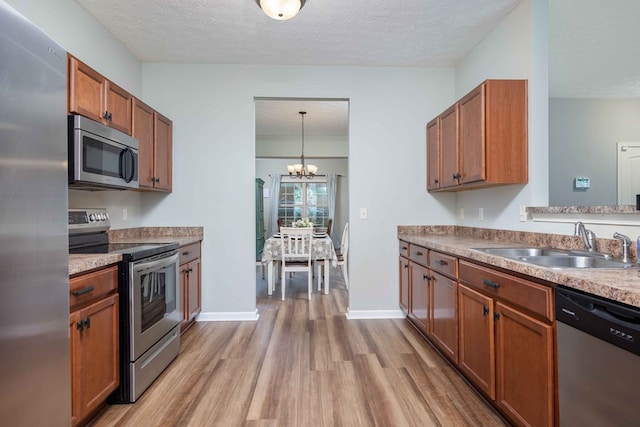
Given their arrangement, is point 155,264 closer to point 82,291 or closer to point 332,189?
point 82,291

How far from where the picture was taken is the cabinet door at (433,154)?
3.08 m

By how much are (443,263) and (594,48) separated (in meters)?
2.63

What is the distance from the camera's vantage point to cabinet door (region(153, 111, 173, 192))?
9.68 ft

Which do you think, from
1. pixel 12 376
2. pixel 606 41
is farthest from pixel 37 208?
pixel 606 41

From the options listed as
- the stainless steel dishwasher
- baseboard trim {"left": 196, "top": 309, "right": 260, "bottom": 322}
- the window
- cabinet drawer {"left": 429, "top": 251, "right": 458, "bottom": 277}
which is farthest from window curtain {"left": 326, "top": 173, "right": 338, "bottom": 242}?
the stainless steel dishwasher

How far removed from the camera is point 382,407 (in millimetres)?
1825

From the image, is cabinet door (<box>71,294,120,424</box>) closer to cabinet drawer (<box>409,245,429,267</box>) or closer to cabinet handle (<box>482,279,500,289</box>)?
cabinet handle (<box>482,279,500,289</box>)

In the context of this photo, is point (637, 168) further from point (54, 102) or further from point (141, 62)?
point (141, 62)

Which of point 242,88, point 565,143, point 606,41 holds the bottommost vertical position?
point 565,143

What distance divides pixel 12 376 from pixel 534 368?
1.94m

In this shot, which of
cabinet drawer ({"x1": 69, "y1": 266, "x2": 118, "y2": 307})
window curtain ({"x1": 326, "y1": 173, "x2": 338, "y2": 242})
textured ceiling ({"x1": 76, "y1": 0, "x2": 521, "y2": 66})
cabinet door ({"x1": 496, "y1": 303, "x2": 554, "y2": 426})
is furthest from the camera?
window curtain ({"x1": 326, "y1": 173, "x2": 338, "y2": 242})

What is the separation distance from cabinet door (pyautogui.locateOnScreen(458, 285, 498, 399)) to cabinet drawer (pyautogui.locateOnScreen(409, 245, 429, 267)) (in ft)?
1.96

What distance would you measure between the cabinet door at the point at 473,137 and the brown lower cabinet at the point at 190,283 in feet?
8.17

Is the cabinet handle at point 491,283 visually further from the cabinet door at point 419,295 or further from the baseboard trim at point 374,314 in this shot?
the baseboard trim at point 374,314
